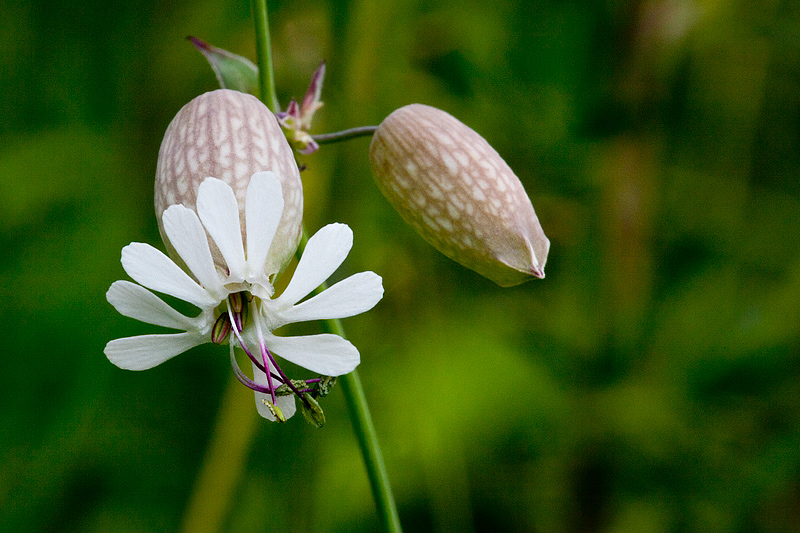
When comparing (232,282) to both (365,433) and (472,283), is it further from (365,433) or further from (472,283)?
(472,283)

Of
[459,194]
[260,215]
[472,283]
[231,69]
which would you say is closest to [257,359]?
[260,215]

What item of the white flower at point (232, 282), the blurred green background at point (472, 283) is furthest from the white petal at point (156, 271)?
the blurred green background at point (472, 283)

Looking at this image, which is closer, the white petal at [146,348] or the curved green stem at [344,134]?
the white petal at [146,348]

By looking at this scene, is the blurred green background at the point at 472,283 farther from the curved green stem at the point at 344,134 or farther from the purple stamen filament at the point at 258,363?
the purple stamen filament at the point at 258,363

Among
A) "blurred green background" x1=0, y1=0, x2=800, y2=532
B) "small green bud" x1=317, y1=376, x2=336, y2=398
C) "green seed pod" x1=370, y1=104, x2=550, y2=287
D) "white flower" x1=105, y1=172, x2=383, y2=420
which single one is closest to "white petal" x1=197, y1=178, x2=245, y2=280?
"white flower" x1=105, y1=172, x2=383, y2=420

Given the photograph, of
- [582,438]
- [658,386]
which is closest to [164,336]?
[582,438]

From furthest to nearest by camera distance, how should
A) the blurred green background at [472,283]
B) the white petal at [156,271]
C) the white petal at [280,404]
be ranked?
the blurred green background at [472,283], the white petal at [280,404], the white petal at [156,271]
